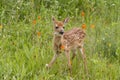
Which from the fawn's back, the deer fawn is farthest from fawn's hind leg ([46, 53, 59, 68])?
the fawn's back

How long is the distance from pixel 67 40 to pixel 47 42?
56 cm

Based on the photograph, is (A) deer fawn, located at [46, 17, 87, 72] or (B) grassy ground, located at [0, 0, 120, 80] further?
(A) deer fawn, located at [46, 17, 87, 72]

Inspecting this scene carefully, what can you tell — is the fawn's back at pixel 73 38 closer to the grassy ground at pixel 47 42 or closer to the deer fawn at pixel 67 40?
the deer fawn at pixel 67 40

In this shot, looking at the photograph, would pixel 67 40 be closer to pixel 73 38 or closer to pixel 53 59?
pixel 73 38

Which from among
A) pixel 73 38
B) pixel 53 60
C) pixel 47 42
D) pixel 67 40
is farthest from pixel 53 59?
pixel 47 42

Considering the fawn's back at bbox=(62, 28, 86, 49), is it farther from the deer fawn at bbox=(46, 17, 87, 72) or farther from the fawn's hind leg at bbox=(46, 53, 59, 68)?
the fawn's hind leg at bbox=(46, 53, 59, 68)

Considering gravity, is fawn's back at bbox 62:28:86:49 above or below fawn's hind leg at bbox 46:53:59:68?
above

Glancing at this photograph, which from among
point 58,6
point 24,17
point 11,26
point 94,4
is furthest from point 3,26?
point 94,4

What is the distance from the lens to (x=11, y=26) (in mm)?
7508

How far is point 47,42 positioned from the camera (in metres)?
7.14

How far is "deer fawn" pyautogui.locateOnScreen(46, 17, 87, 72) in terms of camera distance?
251 inches

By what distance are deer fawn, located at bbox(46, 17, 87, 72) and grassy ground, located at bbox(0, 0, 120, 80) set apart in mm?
105

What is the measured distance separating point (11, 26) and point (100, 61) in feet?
6.53

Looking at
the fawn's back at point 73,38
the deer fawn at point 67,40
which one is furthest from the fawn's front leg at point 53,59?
the fawn's back at point 73,38
